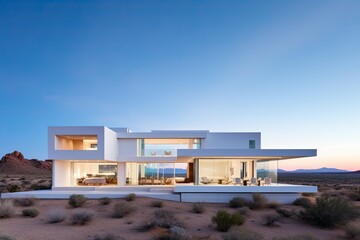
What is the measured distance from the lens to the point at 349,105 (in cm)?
2538

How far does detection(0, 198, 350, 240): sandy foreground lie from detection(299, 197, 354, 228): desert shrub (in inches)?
16.0

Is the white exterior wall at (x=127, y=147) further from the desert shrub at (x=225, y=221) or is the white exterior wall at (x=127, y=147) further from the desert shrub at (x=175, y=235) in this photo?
the desert shrub at (x=175, y=235)

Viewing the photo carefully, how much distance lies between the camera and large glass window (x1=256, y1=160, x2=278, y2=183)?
20.5m

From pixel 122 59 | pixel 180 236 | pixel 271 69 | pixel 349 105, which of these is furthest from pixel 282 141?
pixel 180 236

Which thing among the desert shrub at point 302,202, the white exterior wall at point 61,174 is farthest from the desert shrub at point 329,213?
the white exterior wall at point 61,174

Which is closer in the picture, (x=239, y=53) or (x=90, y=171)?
(x=239, y=53)

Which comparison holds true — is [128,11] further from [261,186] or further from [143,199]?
[261,186]

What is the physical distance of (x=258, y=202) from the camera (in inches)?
661

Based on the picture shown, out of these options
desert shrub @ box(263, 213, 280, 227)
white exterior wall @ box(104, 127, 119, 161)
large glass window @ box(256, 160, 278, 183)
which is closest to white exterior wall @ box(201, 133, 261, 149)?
large glass window @ box(256, 160, 278, 183)

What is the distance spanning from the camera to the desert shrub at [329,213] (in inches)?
526

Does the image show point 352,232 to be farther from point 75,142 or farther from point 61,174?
point 75,142

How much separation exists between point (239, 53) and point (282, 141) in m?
20.6

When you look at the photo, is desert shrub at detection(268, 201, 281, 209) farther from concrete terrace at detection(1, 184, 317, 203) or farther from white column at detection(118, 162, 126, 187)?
white column at detection(118, 162, 126, 187)

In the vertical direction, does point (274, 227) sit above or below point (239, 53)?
below
